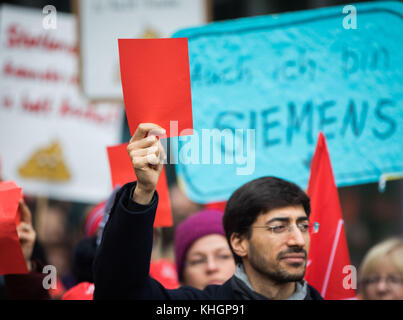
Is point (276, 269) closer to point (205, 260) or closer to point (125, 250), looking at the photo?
point (125, 250)

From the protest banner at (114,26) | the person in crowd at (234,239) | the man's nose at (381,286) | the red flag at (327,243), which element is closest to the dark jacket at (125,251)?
the person in crowd at (234,239)

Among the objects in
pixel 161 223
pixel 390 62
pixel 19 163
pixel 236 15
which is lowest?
pixel 161 223

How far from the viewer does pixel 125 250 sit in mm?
1712

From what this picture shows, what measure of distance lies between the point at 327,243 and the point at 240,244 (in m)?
0.42

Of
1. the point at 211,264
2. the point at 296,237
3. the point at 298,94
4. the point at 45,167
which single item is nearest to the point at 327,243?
the point at 296,237

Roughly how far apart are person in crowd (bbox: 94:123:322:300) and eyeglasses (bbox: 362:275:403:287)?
91 centimetres

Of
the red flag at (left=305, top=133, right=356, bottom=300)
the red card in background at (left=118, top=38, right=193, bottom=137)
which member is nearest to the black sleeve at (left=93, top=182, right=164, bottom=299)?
the red card in background at (left=118, top=38, right=193, bottom=137)

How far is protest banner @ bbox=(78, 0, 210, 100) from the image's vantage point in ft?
11.7

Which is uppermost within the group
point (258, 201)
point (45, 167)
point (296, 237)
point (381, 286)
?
point (45, 167)

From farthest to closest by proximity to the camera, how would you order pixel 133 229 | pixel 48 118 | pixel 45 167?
pixel 48 118
pixel 45 167
pixel 133 229

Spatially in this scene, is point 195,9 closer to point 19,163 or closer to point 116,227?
point 19,163

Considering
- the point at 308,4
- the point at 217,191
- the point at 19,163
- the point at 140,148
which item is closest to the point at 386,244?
the point at 217,191

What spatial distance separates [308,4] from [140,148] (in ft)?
23.6

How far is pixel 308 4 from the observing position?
832 cm
